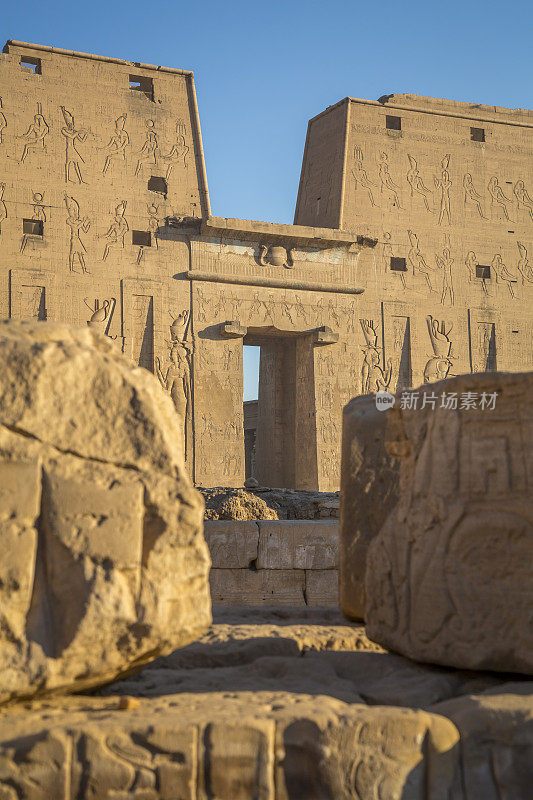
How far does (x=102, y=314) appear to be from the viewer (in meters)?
13.2

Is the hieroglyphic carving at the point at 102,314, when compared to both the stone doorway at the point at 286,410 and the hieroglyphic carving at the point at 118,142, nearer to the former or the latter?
the hieroglyphic carving at the point at 118,142

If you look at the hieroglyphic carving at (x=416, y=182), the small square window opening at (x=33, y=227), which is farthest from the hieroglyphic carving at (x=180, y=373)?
the hieroglyphic carving at (x=416, y=182)

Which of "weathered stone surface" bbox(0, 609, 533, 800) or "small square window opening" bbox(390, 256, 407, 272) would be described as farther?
"small square window opening" bbox(390, 256, 407, 272)

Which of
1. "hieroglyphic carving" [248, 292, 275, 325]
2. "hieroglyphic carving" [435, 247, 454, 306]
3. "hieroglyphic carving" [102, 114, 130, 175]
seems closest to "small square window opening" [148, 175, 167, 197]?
"hieroglyphic carving" [102, 114, 130, 175]

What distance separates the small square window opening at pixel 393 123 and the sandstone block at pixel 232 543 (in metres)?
10.7

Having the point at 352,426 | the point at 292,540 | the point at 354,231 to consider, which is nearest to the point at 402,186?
the point at 354,231

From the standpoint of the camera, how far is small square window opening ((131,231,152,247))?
13.7 metres

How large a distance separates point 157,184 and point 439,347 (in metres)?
5.89

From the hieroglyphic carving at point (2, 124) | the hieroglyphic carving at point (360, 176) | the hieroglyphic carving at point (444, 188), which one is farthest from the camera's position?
the hieroglyphic carving at point (444, 188)

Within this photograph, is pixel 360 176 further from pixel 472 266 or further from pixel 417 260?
pixel 472 266

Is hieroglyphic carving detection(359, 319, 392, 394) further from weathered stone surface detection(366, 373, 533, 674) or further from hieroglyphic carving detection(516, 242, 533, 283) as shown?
weathered stone surface detection(366, 373, 533, 674)

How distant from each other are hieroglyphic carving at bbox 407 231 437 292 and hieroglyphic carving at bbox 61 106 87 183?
19.8 feet

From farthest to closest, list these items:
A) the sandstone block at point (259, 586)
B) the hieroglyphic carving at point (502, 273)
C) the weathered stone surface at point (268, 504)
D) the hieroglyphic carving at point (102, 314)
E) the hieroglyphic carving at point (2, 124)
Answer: the hieroglyphic carving at point (502, 273), the hieroglyphic carving at point (102, 314), the hieroglyphic carving at point (2, 124), the weathered stone surface at point (268, 504), the sandstone block at point (259, 586)

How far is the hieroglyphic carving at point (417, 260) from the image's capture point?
15.2 metres
